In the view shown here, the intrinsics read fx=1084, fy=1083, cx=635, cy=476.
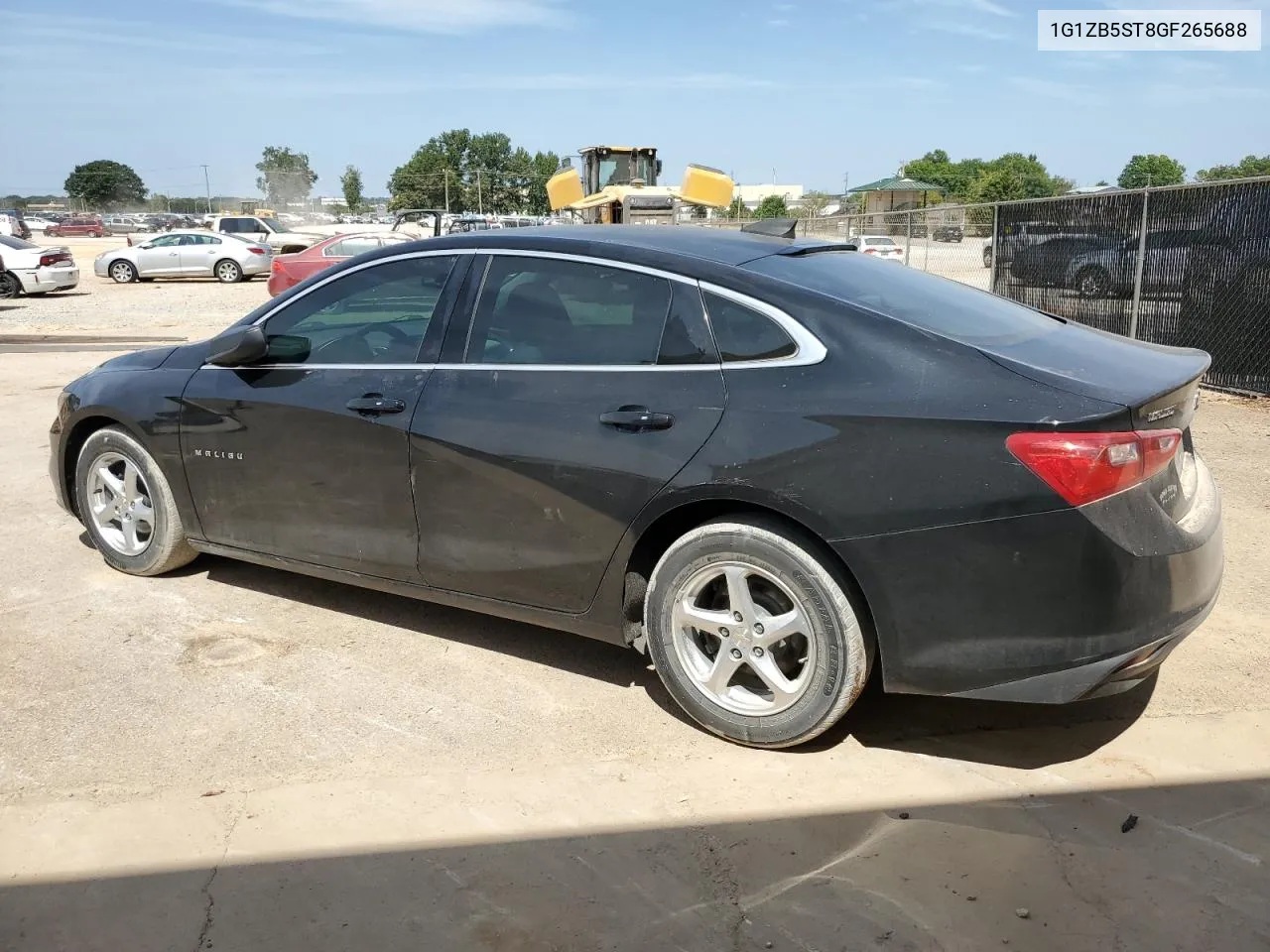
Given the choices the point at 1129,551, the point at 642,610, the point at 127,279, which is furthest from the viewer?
the point at 127,279

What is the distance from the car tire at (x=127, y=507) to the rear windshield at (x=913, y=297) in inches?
116

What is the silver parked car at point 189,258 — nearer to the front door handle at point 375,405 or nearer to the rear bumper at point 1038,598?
the front door handle at point 375,405

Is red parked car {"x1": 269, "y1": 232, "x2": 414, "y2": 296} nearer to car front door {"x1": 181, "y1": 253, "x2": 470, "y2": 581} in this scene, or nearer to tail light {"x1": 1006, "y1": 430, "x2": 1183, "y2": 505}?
car front door {"x1": 181, "y1": 253, "x2": 470, "y2": 581}

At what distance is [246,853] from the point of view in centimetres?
297

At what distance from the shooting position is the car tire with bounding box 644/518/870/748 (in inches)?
129

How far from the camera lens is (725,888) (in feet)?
9.19

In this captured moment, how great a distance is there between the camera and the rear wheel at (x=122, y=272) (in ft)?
97.3

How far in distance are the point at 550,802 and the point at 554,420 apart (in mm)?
1247

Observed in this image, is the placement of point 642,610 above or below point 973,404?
below

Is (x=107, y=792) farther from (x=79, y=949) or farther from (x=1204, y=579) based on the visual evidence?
(x=1204, y=579)

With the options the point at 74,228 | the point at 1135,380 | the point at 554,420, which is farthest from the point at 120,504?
the point at 74,228

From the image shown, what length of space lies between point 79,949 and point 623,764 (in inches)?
62.0

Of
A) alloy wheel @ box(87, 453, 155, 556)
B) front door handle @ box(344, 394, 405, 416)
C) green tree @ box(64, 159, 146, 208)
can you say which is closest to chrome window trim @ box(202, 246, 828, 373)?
front door handle @ box(344, 394, 405, 416)


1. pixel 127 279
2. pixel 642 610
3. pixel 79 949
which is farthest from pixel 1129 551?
pixel 127 279
